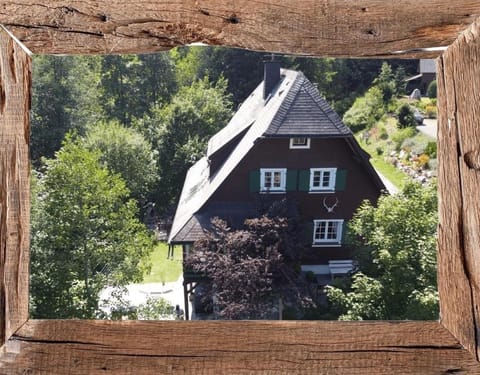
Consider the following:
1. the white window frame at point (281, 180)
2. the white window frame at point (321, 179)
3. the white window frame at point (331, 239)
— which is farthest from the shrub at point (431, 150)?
the white window frame at point (281, 180)

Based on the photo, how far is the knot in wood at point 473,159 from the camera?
2.55ft

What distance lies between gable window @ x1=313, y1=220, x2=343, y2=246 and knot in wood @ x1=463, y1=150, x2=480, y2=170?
11.5 m

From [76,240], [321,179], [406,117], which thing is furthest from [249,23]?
[406,117]

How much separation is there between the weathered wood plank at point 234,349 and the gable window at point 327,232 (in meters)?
11.5

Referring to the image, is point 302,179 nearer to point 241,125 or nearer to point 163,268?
point 241,125

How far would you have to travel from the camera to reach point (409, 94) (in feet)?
95.1

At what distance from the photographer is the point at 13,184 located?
796mm

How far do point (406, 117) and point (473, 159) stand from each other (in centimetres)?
2296

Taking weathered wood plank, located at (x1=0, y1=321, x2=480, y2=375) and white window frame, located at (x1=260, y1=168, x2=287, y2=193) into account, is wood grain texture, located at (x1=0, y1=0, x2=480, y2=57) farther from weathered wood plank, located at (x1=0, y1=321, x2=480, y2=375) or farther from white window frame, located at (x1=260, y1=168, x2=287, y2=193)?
white window frame, located at (x1=260, y1=168, x2=287, y2=193)

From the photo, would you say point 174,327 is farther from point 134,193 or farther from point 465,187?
point 134,193

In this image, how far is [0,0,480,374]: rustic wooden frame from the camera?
0.77m

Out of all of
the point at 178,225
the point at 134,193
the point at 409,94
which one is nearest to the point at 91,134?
the point at 134,193

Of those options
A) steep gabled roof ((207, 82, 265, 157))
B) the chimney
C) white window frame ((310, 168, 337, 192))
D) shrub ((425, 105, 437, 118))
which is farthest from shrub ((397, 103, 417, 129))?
white window frame ((310, 168, 337, 192))

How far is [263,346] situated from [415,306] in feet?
23.4
